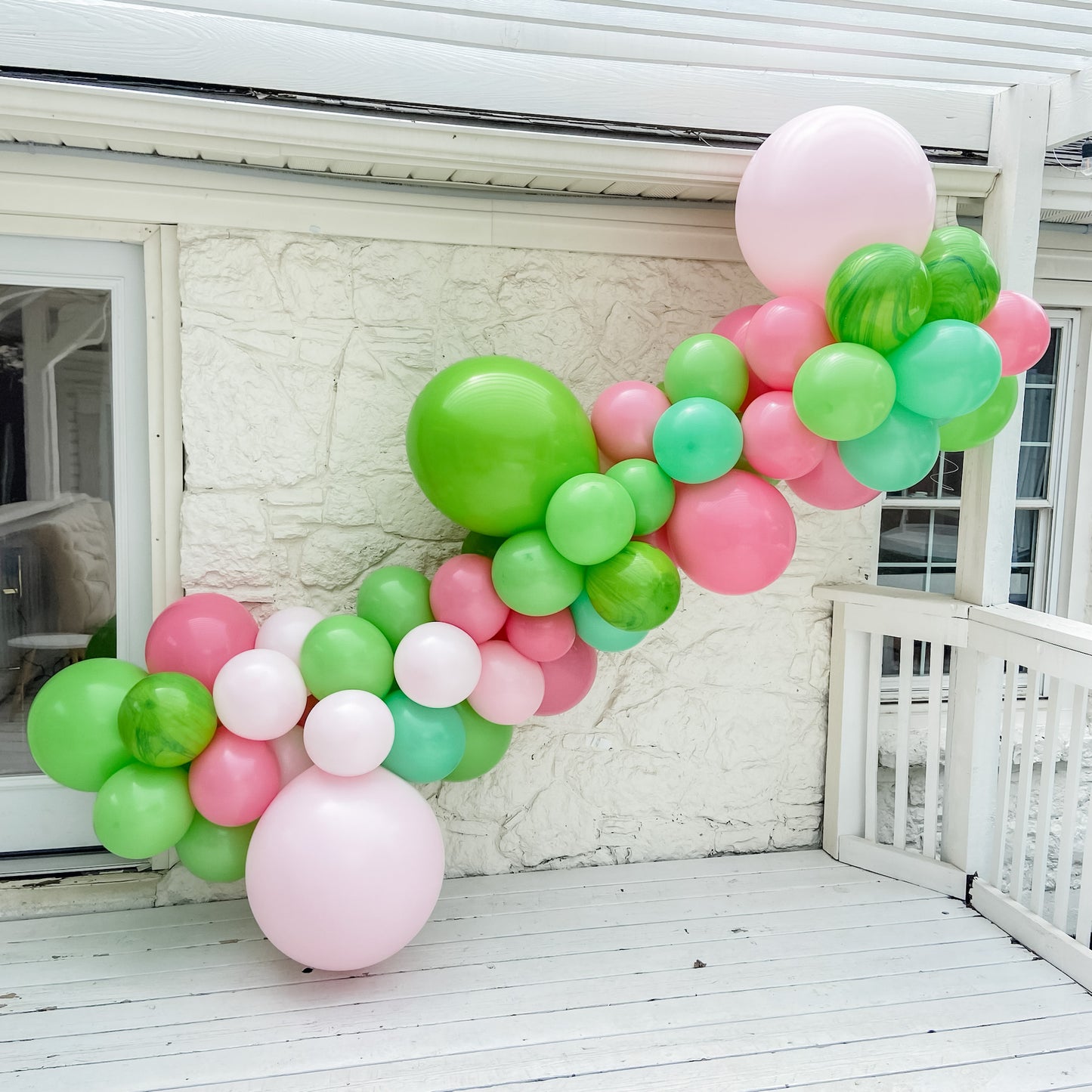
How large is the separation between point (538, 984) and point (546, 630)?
2.96 feet

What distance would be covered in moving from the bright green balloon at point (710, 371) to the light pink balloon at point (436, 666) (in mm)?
793

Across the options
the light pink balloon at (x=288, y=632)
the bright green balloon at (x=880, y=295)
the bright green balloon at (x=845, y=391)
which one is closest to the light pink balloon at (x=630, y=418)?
the bright green balloon at (x=845, y=391)

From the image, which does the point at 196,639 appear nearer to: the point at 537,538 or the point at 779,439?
the point at 537,538

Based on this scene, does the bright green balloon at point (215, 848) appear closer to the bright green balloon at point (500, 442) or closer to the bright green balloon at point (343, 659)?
the bright green balloon at point (343, 659)

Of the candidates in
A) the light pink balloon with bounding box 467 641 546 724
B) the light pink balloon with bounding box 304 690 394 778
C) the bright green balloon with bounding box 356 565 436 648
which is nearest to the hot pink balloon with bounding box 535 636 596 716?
the light pink balloon with bounding box 467 641 546 724

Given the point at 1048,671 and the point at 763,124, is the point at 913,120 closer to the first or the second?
the point at 763,124

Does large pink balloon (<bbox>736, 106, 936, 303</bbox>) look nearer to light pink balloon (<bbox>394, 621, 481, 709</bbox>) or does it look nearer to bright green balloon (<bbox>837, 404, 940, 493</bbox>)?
bright green balloon (<bbox>837, 404, 940, 493</bbox>)

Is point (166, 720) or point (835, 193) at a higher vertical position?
point (835, 193)

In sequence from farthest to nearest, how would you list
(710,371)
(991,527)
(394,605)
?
(991,527) < (394,605) < (710,371)

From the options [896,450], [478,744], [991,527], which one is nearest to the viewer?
[896,450]

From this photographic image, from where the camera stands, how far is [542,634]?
2.22m

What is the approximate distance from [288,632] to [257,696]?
25 cm

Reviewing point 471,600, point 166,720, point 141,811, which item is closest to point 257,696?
point 166,720

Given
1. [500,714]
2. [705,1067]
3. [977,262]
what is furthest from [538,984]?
[977,262]
